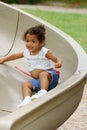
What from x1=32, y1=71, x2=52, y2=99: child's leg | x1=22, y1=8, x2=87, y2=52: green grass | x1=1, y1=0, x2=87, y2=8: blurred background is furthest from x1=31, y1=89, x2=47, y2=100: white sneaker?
x1=1, y1=0, x2=87, y2=8: blurred background

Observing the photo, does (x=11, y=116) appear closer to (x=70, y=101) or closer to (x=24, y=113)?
(x=24, y=113)

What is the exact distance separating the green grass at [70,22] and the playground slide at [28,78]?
381 cm

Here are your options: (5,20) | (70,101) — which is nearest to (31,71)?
(70,101)

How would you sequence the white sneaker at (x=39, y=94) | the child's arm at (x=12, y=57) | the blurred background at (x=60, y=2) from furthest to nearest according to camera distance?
the blurred background at (x=60, y=2) < the child's arm at (x=12, y=57) < the white sneaker at (x=39, y=94)

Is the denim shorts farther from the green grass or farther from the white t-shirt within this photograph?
the green grass

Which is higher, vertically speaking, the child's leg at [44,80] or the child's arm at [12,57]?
the child's arm at [12,57]

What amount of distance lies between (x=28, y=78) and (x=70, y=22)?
7.09 meters

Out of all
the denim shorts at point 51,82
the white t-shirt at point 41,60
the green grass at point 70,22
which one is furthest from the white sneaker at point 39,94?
the green grass at point 70,22

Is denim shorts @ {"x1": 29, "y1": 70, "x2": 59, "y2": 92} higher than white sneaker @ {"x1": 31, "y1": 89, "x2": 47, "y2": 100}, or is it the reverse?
denim shorts @ {"x1": 29, "y1": 70, "x2": 59, "y2": 92}

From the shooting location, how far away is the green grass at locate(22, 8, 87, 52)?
10.1 m

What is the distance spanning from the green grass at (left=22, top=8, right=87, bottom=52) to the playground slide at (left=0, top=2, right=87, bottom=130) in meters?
3.81

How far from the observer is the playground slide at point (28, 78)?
2.81m

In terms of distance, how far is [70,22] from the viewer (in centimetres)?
1167

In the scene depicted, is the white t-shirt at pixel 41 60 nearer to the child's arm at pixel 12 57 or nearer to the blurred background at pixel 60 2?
the child's arm at pixel 12 57
